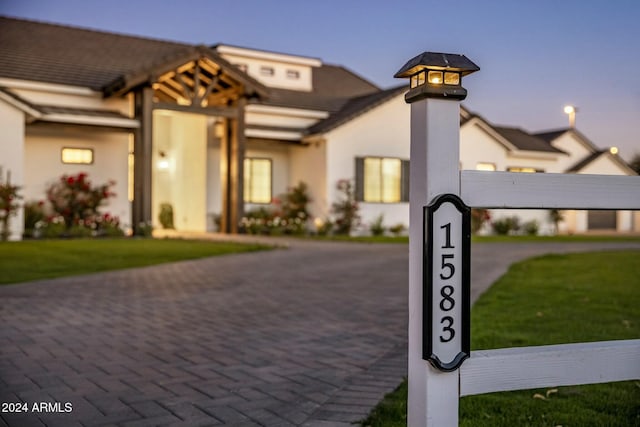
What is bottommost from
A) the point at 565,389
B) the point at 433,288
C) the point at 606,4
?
the point at 565,389

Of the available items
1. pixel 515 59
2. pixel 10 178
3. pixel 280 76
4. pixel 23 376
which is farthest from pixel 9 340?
pixel 280 76

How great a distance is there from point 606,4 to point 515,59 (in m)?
5.47

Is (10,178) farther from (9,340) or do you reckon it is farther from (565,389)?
(565,389)

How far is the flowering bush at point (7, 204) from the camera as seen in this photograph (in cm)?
1488

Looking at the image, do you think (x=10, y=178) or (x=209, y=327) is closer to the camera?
(x=209, y=327)

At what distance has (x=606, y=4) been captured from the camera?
6.43 metres

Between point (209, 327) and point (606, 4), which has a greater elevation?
point (606, 4)

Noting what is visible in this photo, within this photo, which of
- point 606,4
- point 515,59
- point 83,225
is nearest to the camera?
point 606,4

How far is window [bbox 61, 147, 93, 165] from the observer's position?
17625 mm

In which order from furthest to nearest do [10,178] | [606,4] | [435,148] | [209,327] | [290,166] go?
1. [290,166]
2. [10,178]
3. [606,4]
4. [209,327]
5. [435,148]

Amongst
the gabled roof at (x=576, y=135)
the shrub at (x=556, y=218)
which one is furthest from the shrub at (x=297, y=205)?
the gabled roof at (x=576, y=135)

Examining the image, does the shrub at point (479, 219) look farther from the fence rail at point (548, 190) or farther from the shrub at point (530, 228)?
the fence rail at point (548, 190)

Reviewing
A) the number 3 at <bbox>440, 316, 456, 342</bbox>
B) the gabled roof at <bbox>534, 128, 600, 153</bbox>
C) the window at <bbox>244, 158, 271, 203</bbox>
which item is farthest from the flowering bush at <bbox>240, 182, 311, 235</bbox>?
the number 3 at <bbox>440, 316, 456, 342</bbox>

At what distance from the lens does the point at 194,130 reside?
20688 mm
